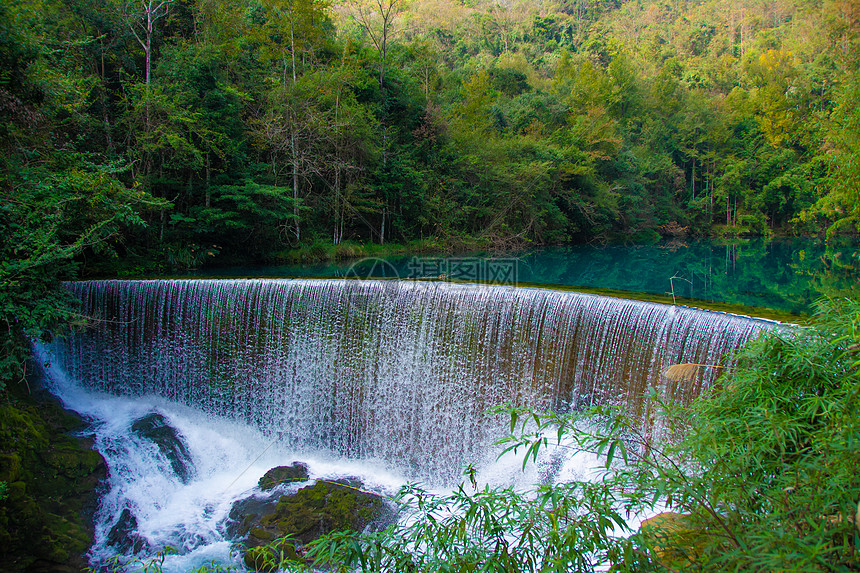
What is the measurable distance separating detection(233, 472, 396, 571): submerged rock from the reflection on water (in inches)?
174

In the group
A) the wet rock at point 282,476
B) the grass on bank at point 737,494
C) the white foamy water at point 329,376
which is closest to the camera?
the grass on bank at point 737,494

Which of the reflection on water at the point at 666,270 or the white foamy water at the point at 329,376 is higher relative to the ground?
the reflection on water at the point at 666,270

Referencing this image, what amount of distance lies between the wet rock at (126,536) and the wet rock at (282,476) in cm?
138

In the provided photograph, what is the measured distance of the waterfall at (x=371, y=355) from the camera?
5.95 m

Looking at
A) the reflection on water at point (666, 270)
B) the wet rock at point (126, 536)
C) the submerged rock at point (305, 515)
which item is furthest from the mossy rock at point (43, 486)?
the reflection on water at point (666, 270)

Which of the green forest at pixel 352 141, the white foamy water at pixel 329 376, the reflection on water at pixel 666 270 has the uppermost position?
the green forest at pixel 352 141

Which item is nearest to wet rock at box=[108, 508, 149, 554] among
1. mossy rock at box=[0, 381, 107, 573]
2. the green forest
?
mossy rock at box=[0, 381, 107, 573]

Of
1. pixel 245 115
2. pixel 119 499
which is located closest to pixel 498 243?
pixel 245 115

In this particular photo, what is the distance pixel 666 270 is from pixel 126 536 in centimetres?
1391

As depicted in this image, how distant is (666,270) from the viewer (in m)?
14.2

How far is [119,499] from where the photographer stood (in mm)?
5781

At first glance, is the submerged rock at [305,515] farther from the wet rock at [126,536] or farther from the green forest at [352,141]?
the green forest at [352,141]

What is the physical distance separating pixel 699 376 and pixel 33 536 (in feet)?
22.3

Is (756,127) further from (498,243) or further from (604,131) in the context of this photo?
(498,243)
